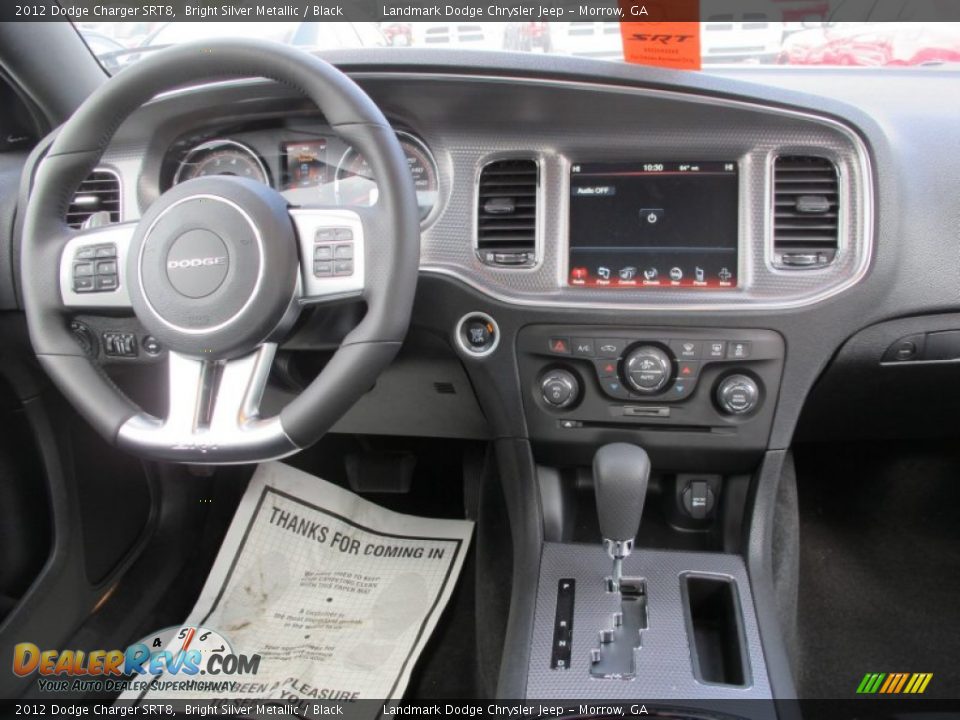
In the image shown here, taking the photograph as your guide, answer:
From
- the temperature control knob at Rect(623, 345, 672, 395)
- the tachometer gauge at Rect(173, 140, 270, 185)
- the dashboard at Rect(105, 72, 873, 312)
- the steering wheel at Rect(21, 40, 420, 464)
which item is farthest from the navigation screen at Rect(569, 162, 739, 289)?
the tachometer gauge at Rect(173, 140, 270, 185)

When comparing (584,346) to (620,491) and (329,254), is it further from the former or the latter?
(329,254)

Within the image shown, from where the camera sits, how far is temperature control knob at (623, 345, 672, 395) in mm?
1254

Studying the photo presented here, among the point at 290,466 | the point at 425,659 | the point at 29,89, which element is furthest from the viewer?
the point at 290,466

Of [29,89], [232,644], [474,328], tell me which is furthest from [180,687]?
[29,89]

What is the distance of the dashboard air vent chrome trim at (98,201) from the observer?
139 centimetres

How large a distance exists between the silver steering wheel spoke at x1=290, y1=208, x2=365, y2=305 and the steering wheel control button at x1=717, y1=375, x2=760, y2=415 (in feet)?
2.10

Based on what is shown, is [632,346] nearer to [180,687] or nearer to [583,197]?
[583,197]

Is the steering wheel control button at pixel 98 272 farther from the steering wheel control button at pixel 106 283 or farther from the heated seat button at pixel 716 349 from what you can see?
the heated seat button at pixel 716 349

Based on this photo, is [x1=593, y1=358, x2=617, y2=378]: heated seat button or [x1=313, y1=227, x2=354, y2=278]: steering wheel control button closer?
[x1=313, y1=227, x2=354, y2=278]: steering wheel control button

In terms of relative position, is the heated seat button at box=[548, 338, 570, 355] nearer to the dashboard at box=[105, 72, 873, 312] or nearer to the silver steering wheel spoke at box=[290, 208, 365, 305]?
the dashboard at box=[105, 72, 873, 312]

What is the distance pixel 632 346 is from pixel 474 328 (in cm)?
27

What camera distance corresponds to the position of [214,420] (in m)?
0.98

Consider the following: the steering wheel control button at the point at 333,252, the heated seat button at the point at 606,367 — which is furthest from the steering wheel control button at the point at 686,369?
the steering wheel control button at the point at 333,252

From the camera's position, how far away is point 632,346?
126cm
